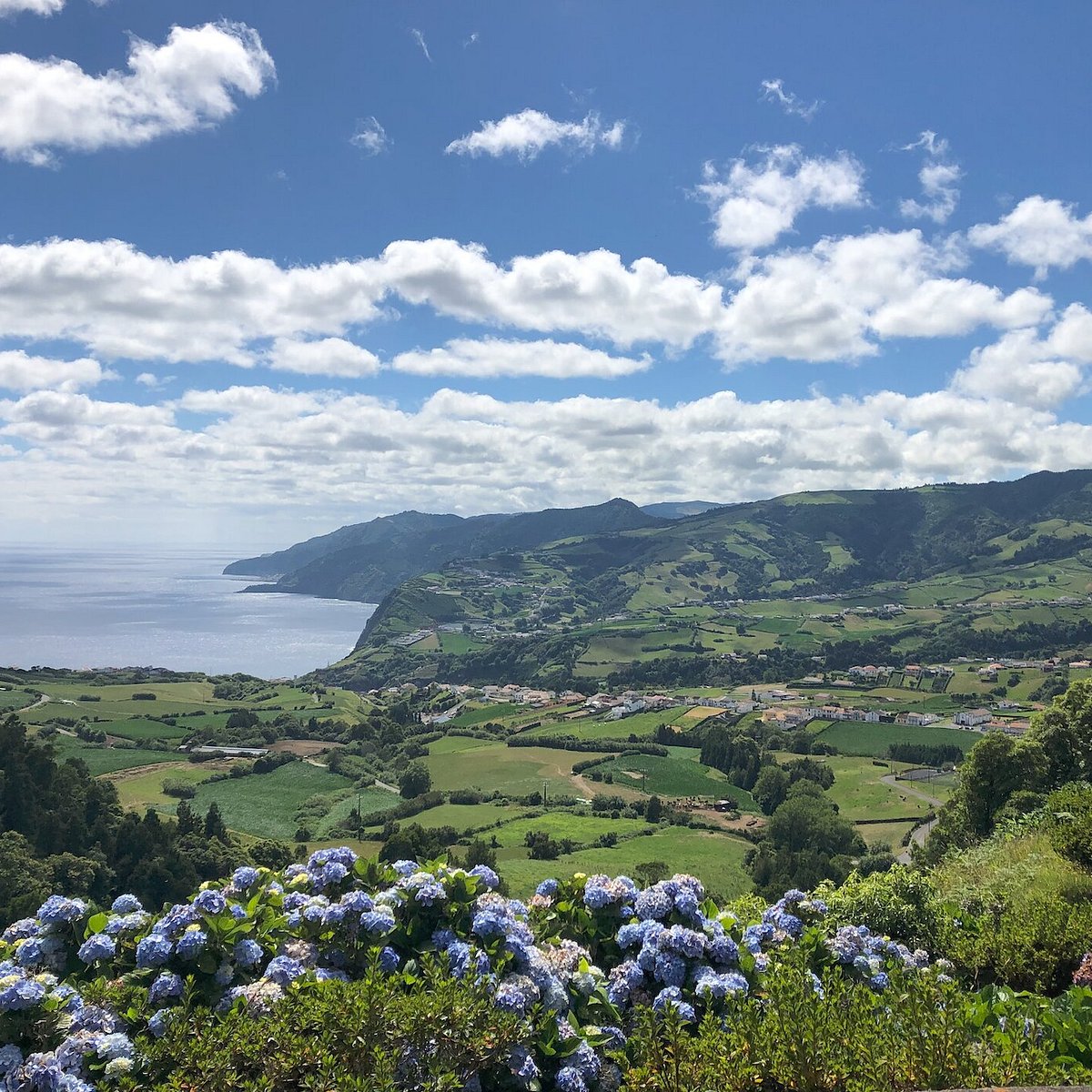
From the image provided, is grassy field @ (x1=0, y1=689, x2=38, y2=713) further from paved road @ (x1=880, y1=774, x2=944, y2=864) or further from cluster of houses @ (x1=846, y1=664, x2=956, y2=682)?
cluster of houses @ (x1=846, y1=664, x2=956, y2=682)

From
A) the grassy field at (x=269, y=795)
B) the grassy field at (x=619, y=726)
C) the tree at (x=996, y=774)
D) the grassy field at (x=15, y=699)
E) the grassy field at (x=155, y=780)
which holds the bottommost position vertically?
the grassy field at (x=619, y=726)

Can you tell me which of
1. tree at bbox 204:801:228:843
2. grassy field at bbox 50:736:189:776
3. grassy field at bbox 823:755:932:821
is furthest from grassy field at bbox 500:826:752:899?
grassy field at bbox 50:736:189:776

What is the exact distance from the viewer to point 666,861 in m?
58.4

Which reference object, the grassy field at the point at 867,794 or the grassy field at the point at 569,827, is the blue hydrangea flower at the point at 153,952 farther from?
the grassy field at the point at 867,794

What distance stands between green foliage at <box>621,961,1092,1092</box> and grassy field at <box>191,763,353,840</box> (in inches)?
2948

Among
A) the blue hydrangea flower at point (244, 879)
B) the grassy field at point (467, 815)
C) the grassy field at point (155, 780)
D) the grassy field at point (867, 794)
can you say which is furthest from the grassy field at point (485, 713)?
the blue hydrangea flower at point (244, 879)

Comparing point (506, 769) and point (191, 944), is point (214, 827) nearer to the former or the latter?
point (506, 769)

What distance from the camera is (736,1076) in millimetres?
4543

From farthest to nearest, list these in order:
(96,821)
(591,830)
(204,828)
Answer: (591,830), (204,828), (96,821)

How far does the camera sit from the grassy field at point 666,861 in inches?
2074

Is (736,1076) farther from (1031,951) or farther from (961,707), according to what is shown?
(961,707)

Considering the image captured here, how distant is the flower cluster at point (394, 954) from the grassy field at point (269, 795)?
238 feet

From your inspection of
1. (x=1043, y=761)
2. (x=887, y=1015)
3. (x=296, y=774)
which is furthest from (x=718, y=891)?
(x=296, y=774)

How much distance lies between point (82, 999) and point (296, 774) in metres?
95.2
